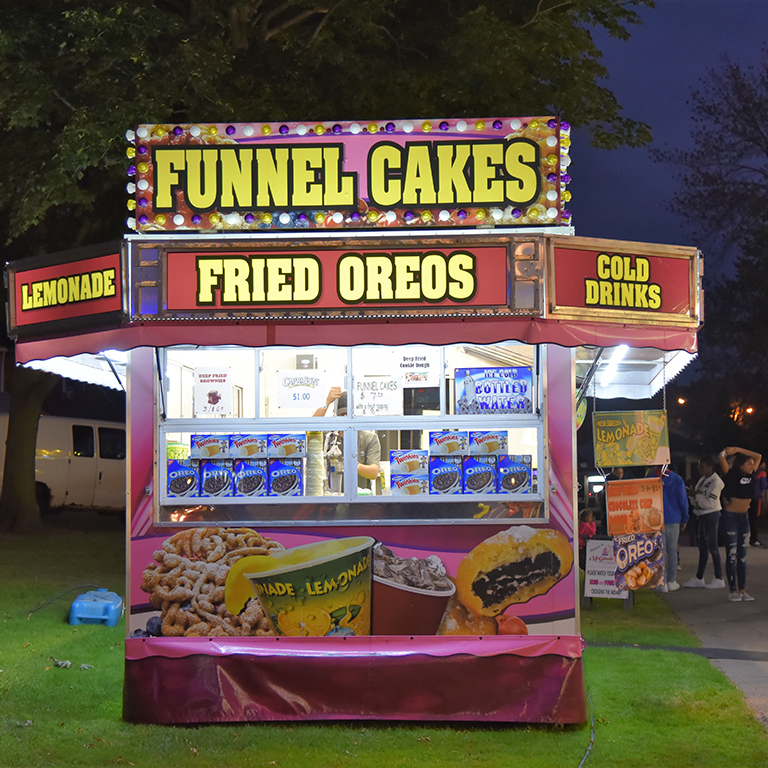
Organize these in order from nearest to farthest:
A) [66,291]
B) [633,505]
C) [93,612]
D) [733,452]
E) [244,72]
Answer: [66,291] → [633,505] → [93,612] → [733,452] → [244,72]

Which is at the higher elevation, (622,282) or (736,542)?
(622,282)

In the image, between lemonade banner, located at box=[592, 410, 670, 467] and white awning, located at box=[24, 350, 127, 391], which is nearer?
white awning, located at box=[24, 350, 127, 391]

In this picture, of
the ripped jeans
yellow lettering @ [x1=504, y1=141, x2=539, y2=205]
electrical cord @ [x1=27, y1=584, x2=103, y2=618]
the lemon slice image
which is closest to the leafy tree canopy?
electrical cord @ [x1=27, y1=584, x2=103, y2=618]

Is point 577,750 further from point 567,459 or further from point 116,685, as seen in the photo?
point 116,685

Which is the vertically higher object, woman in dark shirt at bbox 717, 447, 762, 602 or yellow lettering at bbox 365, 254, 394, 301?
yellow lettering at bbox 365, 254, 394, 301

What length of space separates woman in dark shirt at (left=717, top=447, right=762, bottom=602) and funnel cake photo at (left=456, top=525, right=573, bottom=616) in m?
6.28

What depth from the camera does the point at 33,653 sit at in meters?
8.93

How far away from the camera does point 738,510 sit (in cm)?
1192

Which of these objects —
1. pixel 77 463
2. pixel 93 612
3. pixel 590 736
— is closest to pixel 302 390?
pixel 590 736

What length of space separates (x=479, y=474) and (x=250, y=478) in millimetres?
1572

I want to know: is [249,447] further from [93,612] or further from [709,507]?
[709,507]

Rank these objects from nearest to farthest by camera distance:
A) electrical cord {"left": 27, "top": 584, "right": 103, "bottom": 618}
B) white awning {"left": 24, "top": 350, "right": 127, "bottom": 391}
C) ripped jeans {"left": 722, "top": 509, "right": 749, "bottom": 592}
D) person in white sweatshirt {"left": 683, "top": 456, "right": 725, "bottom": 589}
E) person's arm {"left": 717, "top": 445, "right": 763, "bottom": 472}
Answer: white awning {"left": 24, "top": 350, "right": 127, "bottom": 391}
electrical cord {"left": 27, "top": 584, "right": 103, "bottom": 618}
ripped jeans {"left": 722, "top": 509, "right": 749, "bottom": 592}
person's arm {"left": 717, "top": 445, "right": 763, "bottom": 472}
person in white sweatshirt {"left": 683, "top": 456, "right": 725, "bottom": 589}

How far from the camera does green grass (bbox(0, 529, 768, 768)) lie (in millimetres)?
5734

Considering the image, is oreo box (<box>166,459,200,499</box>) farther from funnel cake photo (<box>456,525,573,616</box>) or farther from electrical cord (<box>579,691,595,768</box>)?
electrical cord (<box>579,691,595,768</box>)
